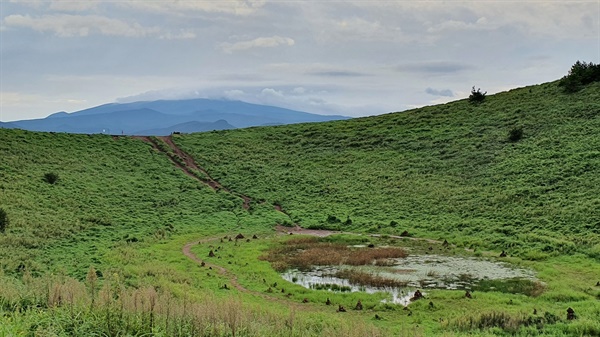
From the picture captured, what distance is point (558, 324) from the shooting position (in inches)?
536

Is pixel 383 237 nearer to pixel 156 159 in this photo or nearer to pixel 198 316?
pixel 198 316

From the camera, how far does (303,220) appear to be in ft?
129

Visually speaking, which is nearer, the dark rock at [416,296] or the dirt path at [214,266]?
the dark rock at [416,296]

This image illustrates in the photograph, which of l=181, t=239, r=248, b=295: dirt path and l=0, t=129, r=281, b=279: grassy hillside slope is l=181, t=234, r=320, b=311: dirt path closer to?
l=181, t=239, r=248, b=295: dirt path

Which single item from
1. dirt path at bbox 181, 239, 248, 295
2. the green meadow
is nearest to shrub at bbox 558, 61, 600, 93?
the green meadow

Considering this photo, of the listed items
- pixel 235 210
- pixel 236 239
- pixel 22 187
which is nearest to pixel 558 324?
pixel 236 239

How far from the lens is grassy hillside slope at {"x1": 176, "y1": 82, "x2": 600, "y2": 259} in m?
31.2

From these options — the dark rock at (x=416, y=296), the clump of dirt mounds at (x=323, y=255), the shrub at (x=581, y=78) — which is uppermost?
the shrub at (x=581, y=78)

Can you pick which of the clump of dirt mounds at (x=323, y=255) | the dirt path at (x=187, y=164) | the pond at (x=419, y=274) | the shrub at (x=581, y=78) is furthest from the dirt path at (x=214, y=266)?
the shrub at (x=581, y=78)

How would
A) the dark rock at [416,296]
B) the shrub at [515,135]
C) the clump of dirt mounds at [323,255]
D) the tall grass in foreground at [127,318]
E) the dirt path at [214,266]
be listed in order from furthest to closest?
the shrub at [515,135] < the clump of dirt mounds at [323,255] < the dirt path at [214,266] < the dark rock at [416,296] < the tall grass in foreground at [127,318]

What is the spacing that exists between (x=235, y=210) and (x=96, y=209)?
11.6m

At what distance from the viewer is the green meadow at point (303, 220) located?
12.7 metres

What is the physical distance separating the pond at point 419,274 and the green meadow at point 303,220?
75 cm

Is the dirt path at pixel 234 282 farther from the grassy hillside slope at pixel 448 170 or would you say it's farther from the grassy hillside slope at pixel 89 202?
the grassy hillside slope at pixel 448 170
